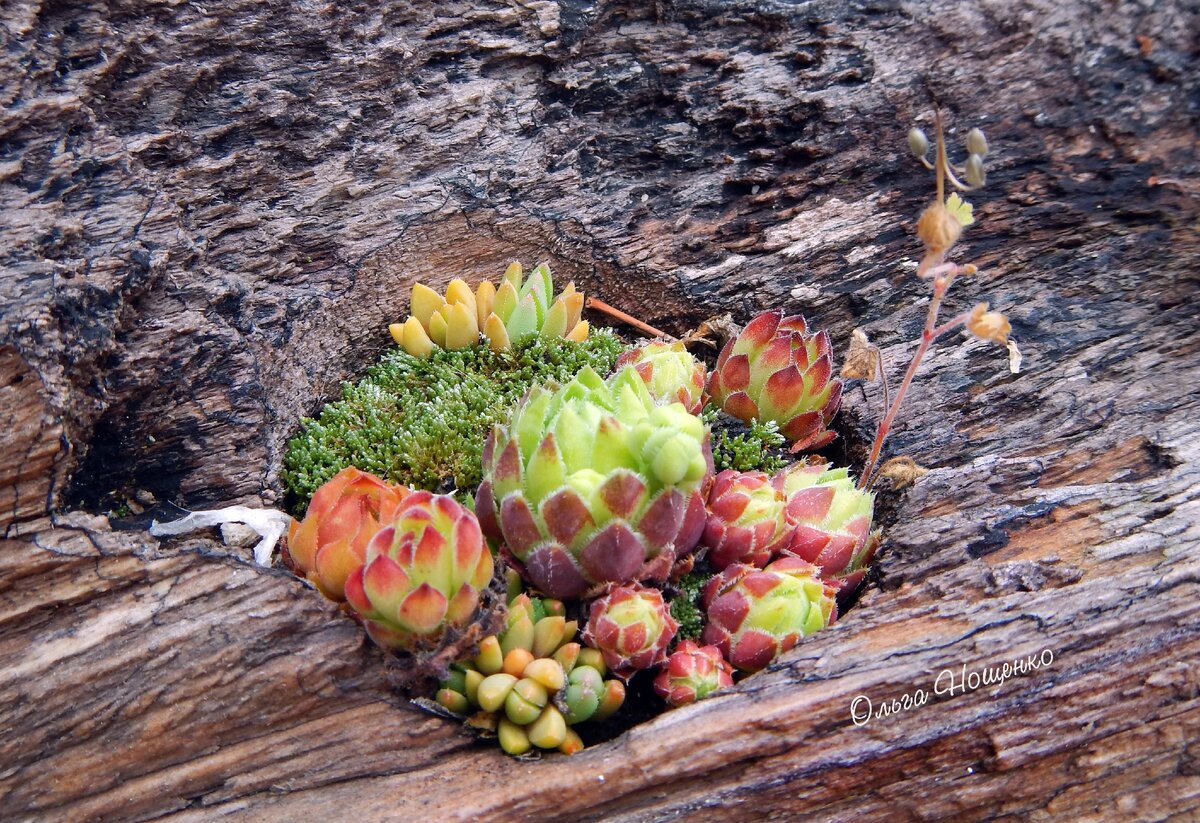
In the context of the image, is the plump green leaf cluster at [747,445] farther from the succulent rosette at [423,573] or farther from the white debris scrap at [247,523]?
the white debris scrap at [247,523]

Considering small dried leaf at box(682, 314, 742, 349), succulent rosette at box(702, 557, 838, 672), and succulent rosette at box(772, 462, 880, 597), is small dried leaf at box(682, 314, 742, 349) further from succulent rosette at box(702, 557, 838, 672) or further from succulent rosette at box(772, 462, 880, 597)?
succulent rosette at box(702, 557, 838, 672)

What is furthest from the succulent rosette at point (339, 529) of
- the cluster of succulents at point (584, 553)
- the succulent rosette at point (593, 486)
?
the succulent rosette at point (593, 486)

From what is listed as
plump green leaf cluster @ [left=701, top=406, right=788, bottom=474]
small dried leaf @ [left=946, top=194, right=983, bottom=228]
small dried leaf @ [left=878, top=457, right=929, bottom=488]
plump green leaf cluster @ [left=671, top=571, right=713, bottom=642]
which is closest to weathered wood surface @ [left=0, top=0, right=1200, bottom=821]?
small dried leaf @ [left=878, top=457, right=929, bottom=488]

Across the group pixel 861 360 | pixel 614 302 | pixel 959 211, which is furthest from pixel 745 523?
pixel 614 302

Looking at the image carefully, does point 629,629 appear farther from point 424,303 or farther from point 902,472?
point 424,303

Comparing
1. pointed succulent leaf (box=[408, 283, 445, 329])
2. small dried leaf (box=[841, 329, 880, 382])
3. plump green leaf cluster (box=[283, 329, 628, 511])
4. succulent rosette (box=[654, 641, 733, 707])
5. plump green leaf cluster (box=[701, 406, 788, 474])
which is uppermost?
pointed succulent leaf (box=[408, 283, 445, 329])

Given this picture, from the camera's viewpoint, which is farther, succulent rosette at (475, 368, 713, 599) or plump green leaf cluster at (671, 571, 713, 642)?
plump green leaf cluster at (671, 571, 713, 642)

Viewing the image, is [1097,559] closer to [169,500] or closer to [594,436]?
[594,436]

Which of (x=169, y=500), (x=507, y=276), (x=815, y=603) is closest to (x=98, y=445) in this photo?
(x=169, y=500)
